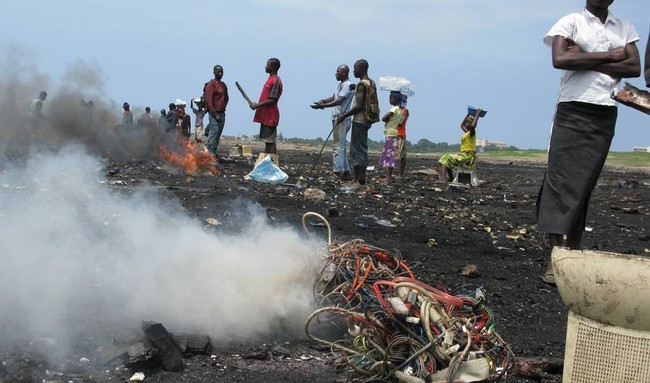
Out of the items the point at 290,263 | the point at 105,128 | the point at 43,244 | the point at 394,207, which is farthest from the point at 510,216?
the point at 105,128

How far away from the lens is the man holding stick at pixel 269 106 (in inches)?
493

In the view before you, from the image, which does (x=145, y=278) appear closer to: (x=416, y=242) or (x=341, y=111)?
(x=416, y=242)

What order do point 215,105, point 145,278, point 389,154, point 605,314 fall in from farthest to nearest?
point 215,105
point 389,154
point 145,278
point 605,314

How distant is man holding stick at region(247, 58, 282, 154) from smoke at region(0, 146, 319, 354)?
7805 millimetres

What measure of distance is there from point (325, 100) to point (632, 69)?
26.2 ft

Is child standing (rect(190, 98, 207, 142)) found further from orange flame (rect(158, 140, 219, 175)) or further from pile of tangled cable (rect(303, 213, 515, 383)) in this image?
pile of tangled cable (rect(303, 213, 515, 383))

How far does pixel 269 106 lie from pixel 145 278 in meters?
8.52

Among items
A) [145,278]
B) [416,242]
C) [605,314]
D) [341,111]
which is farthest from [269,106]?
[605,314]

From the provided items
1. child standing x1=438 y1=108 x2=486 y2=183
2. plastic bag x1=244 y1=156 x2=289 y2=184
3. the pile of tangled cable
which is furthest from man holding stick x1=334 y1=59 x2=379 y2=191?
the pile of tangled cable

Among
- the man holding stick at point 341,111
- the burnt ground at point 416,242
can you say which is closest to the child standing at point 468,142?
the burnt ground at point 416,242

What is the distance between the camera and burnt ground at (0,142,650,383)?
3457mm

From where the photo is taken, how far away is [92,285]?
4.39 metres

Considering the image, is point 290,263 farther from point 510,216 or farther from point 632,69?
point 510,216

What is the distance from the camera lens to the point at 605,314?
9.43ft
